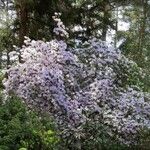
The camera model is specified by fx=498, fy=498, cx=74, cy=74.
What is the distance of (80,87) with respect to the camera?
12336 millimetres

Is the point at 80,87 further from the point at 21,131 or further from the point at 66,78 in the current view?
the point at 21,131

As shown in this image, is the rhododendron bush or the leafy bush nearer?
the leafy bush

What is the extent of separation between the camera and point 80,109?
37.9ft

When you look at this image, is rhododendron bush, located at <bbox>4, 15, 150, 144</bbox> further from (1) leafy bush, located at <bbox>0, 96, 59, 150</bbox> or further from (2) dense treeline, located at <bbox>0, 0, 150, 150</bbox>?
(1) leafy bush, located at <bbox>0, 96, 59, 150</bbox>

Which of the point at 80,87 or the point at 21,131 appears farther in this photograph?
the point at 80,87

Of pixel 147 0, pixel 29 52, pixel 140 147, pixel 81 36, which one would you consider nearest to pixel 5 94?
pixel 29 52

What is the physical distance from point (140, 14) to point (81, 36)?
1580 cm

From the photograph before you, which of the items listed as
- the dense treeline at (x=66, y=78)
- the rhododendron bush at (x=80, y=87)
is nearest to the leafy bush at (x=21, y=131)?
the dense treeline at (x=66, y=78)

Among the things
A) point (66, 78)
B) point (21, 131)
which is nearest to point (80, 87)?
point (66, 78)

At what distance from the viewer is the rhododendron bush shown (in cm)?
A: 1107

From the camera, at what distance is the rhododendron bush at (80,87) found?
11070 mm

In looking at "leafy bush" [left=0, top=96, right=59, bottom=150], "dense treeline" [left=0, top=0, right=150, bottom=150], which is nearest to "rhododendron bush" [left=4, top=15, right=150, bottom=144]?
"dense treeline" [left=0, top=0, right=150, bottom=150]

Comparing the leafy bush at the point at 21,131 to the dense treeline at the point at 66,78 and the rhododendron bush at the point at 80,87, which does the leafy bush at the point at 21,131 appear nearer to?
the dense treeline at the point at 66,78

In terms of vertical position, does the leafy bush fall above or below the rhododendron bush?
below
